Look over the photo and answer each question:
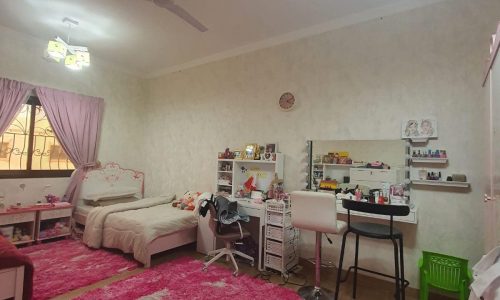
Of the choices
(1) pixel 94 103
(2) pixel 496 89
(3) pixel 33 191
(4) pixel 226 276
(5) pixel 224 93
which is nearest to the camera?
(2) pixel 496 89

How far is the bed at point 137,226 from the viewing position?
3088 mm

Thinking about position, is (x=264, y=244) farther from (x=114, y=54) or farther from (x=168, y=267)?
(x=114, y=54)

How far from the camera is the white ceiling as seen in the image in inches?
115

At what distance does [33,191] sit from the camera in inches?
154

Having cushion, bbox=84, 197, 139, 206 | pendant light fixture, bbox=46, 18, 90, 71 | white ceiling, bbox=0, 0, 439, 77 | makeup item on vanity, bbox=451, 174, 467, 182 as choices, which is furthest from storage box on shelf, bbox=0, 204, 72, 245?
makeup item on vanity, bbox=451, 174, 467, 182

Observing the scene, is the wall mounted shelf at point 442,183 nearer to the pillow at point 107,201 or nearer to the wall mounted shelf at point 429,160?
the wall mounted shelf at point 429,160

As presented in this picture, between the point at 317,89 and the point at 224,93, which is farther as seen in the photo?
the point at 224,93

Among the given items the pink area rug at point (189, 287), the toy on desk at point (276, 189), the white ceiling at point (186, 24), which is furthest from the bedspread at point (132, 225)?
the white ceiling at point (186, 24)

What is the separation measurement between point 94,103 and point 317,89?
3709mm

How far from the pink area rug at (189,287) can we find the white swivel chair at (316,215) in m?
0.25

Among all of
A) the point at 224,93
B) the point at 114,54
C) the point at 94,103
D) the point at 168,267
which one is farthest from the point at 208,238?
the point at 114,54

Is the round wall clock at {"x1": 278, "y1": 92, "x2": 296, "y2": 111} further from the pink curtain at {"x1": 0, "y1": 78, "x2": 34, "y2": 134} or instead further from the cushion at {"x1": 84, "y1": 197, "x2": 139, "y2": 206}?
the pink curtain at {"x1": 0, "y1": 78, "x2": 34, "y2": 134}

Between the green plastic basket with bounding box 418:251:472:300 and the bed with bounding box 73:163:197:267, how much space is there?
2.65 m

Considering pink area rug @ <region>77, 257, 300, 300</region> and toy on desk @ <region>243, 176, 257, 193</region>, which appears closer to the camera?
pink area rug @ <region>77, 257, 300, 300</region>
